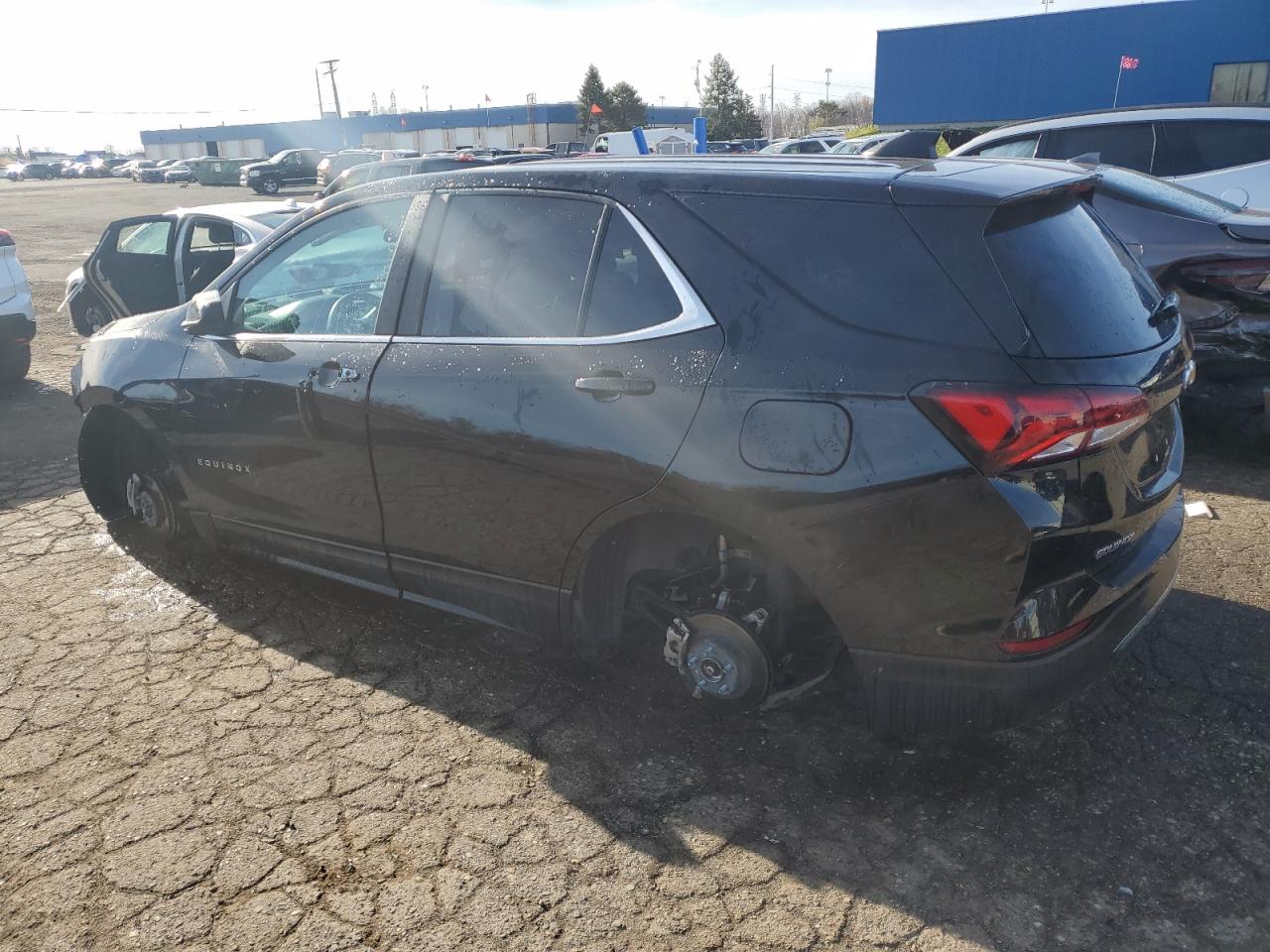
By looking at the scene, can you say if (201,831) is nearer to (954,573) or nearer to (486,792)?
(486,792)

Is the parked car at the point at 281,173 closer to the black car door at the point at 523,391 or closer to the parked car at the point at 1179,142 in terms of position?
the parked car at the point at 1179,142

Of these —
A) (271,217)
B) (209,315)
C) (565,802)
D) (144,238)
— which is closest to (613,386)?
(565,802)

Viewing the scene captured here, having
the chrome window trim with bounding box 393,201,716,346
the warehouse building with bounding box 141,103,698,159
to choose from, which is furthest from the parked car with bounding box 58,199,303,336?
the warehouse building with bounding box 141,103,698,159

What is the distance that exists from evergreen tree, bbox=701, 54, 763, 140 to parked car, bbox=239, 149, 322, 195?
124ft

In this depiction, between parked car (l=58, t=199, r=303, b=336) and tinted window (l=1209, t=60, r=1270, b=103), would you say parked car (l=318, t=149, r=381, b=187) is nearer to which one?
parked car (l=58, t=199, r=303, b=336)

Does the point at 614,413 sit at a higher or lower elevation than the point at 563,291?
lower

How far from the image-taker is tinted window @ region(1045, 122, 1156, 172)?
706cm

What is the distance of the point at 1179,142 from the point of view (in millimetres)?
6934

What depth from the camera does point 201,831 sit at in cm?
281

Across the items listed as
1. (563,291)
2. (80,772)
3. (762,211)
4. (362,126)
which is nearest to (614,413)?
(563,291)

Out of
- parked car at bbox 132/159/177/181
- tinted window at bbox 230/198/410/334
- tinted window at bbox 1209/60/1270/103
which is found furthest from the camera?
parked car at bbox 132/159/177/181

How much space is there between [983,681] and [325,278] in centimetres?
300

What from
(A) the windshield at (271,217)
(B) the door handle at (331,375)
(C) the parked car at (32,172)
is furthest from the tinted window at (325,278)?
(C) the parked car at (32,172)

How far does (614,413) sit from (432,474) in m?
0.78
